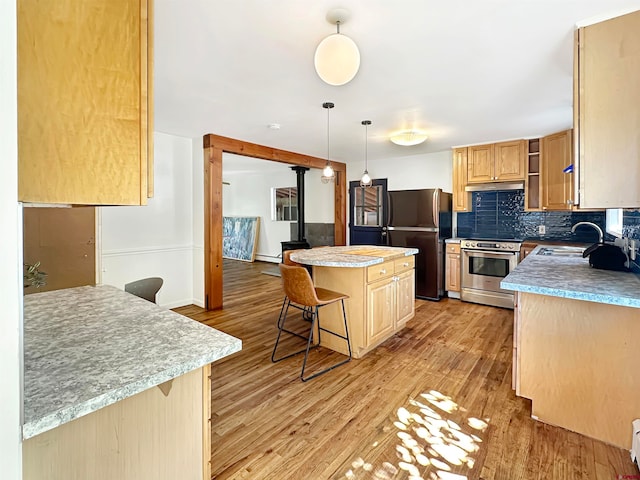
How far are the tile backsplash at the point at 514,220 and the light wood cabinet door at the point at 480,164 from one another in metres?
0.41

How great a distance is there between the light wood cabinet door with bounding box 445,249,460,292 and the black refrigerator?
0.26 ft

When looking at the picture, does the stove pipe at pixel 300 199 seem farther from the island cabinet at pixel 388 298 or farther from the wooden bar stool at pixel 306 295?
the wooden bar stool at pixel 306 295

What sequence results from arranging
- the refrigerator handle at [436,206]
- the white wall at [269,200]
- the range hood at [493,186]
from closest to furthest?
1. the range hood at [493,186]
2. the refrigerator handle at [436,206]
3. the white wall at [269,200]

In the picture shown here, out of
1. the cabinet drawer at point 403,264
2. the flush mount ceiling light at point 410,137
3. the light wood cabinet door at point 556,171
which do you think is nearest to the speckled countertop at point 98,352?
the cabinet drawer at point 403,264

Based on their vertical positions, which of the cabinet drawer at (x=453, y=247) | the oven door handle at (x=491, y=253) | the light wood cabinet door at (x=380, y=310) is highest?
the cabinet drawer at (x=453, y=247)

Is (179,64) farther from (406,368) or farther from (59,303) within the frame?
(406,368)

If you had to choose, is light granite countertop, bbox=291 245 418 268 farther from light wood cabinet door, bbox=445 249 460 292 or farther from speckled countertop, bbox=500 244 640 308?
light wood cabinet door, bbox=445 249 460 292

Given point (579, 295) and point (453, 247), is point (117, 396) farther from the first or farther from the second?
point (453, 247)

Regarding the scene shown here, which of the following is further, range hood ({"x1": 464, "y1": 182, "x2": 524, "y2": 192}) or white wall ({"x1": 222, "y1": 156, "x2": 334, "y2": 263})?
white wall ({"x1": 222, "y1": 156, "x2": 334, "y2": 263})

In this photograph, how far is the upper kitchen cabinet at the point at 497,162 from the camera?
436 centimetres

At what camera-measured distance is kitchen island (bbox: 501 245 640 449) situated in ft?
5.51

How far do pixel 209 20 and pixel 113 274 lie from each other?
10.6 feet

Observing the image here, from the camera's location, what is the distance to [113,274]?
3869 millimetres

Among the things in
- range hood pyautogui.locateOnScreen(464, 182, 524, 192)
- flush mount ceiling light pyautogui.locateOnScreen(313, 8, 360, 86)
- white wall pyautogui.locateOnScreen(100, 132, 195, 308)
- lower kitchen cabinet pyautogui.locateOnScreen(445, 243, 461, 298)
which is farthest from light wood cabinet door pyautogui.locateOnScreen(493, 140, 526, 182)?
white wall pyautogui.locateOnScreen(100, 132, 195, 308)
